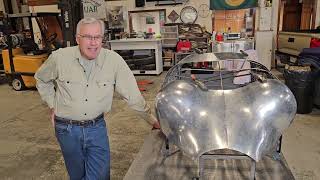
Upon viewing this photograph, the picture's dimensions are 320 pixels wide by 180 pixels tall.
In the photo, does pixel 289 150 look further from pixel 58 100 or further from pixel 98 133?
pixel 58 100

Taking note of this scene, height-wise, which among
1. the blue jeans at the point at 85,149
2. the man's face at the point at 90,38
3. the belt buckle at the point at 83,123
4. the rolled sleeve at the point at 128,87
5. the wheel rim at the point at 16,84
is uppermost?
the man's face at the point at 90,38

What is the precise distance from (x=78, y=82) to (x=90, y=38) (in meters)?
0.31

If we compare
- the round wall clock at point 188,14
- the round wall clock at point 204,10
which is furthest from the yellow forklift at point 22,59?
the round wall clock at point 204,10

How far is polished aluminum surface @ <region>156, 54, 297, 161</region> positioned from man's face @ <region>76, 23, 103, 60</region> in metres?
0.59

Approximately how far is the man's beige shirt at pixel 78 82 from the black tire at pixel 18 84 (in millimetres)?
4843

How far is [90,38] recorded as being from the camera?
5.49 feet

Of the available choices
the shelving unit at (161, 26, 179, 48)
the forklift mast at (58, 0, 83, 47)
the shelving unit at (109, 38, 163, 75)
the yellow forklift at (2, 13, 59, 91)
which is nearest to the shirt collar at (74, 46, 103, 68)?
the forklift mast at (58, 0, 83, 47)

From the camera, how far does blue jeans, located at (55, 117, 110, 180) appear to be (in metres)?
1.84

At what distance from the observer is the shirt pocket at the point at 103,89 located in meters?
1.82

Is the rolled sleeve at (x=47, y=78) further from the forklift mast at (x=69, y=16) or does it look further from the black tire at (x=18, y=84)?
the black tire at (x=18, y=84)

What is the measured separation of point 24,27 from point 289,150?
9.56 metres

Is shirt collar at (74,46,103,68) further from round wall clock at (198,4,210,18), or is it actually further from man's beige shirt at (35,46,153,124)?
round wall clock at (198,4,210,18)

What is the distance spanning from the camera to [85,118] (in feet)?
6.01

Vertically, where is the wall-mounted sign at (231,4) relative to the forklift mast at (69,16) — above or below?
above
